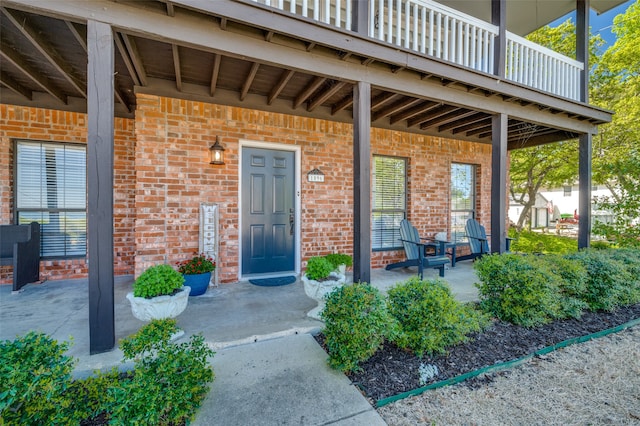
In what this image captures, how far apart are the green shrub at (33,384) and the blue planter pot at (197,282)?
189cm

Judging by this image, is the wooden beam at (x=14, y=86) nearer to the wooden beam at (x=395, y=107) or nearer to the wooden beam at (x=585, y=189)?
the wooden beam at (x=395, y=107)

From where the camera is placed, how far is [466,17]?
366 cm

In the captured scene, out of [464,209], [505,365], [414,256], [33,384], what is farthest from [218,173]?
[464,209]

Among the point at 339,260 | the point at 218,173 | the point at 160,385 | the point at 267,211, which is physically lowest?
the point at 160,385

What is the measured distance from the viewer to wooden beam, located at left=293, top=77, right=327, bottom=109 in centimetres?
332

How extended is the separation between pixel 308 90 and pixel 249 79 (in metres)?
0.75

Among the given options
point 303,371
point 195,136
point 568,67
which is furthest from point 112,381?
point 568,67

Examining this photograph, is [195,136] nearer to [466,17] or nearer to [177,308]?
[177,308]

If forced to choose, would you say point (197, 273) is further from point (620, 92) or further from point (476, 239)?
point (620, 92)

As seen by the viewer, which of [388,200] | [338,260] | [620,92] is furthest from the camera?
[620,92]

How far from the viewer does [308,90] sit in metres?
3.62

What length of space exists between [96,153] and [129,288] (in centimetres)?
227

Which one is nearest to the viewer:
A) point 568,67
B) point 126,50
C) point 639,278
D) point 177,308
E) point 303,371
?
point 303,371

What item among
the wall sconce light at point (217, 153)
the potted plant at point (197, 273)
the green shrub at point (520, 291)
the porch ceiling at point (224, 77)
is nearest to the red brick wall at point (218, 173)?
the wall sconce light at point (217, 153)
